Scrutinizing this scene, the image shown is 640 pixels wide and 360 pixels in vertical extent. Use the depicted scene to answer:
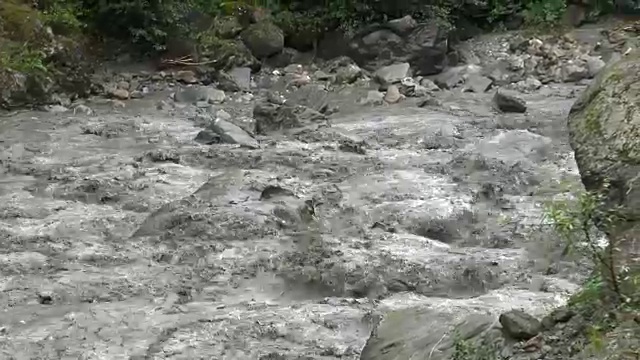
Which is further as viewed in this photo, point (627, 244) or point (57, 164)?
point (57, 164)

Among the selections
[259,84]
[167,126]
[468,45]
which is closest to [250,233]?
[167,126]

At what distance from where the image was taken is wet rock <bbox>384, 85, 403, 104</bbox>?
11766 millimetres

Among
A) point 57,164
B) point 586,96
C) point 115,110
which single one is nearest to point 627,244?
point 586,96

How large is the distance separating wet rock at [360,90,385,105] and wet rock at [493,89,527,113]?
62.4 inches

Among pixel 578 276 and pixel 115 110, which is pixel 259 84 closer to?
pixel 115 110

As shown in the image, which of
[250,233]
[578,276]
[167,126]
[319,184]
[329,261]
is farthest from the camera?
[167,126]

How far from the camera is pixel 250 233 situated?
21.2 ft

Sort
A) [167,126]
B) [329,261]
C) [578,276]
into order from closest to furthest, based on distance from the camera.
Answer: [578,276] → [329,261] → [167,126]

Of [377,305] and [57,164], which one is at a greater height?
[377,305]

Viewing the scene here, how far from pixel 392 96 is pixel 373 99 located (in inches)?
11.0

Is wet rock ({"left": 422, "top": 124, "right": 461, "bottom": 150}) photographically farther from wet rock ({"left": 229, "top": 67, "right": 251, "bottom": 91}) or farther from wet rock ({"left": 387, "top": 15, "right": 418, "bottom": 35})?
wet rock ({"left": 387, "top": 15, "right": 418, "bottom": 35})

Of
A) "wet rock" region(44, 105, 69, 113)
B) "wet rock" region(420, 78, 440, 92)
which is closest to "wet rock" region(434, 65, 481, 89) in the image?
"wet rock" region(420, 78, 440, 92)

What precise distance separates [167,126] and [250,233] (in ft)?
14.0

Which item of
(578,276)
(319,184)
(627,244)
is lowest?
(319,184)
